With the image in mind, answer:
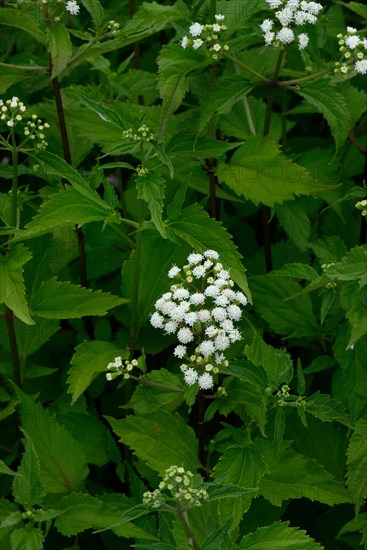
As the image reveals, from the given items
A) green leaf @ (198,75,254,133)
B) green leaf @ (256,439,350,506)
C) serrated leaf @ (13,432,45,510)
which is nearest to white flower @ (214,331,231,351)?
green leaf @ (256,439,350,506)

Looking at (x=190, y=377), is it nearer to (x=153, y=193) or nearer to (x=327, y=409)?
(x=327, y=409)

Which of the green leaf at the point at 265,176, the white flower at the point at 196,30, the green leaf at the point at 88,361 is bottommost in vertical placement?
the green leaf at the point at 88,361

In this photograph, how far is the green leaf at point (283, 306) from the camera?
124 inches

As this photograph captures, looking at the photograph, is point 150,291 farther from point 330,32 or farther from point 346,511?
point 330,32

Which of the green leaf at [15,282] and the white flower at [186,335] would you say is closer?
the white flower at [186,335]

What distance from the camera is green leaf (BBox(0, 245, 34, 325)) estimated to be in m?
2.53

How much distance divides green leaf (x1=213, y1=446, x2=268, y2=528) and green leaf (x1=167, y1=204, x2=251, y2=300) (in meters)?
0.59

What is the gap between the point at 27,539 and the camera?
233 centimetres

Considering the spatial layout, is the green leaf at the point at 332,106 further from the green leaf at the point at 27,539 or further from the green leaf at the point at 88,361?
the green leaf at the point at 27,539

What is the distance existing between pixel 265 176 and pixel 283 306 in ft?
1.83

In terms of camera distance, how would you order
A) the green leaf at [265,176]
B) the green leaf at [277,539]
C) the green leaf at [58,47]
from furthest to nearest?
the green leaf at [265,176], the green leaf at [58,47], the green leaf at [277,539]

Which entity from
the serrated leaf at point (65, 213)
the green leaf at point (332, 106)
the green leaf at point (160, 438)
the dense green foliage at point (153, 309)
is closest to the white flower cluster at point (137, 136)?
the dense green foliage at point (153, 309)

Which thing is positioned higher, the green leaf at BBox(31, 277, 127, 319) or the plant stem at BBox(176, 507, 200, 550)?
the green leaf at BBox(31, 277, 127, 319)

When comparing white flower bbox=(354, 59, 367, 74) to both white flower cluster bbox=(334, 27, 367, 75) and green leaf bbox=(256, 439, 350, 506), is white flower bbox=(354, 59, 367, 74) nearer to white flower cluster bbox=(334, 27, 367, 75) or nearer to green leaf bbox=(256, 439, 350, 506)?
white flower cluster bbox=(334, 27, 367, 75)
